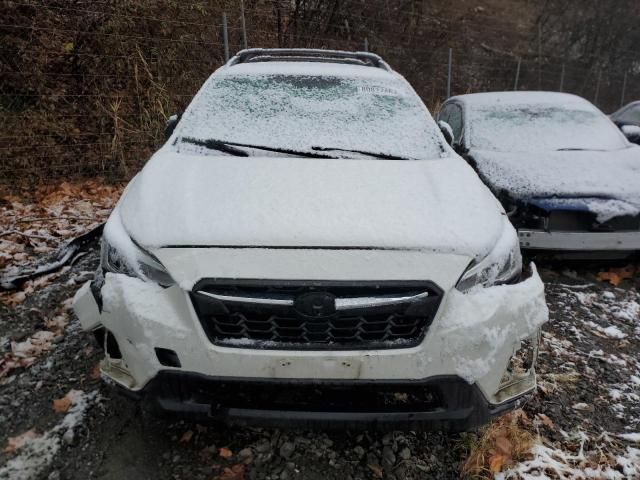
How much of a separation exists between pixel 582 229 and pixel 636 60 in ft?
57.1

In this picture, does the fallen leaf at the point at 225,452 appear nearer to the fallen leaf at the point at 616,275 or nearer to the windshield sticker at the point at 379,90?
→ the windshield sticker at the point at 379,90

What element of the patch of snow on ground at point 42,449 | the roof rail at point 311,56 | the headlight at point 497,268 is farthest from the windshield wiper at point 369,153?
the patch of snow on ground at point 42,449

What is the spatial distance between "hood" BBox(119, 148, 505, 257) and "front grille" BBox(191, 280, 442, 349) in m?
0.17

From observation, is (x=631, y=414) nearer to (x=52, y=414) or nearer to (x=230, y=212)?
(x=230, y=212)

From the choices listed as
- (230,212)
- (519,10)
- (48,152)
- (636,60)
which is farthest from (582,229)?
(636,60)

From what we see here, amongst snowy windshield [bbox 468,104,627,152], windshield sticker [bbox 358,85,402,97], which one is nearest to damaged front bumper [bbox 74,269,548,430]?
windshield sticker [bbox 358,85,402,97]

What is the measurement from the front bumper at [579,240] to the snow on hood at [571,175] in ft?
0.62

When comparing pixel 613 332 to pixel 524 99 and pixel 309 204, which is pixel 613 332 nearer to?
pixel 309 204

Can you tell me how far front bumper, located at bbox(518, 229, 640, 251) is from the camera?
153 inches

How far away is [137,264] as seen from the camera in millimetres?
1904

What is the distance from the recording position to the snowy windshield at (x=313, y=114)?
2754mm

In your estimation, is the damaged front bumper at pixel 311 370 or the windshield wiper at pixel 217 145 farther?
the windshield wiper at pixel 217 145

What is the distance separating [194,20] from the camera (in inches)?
280

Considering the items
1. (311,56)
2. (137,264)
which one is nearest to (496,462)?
(137,264)
